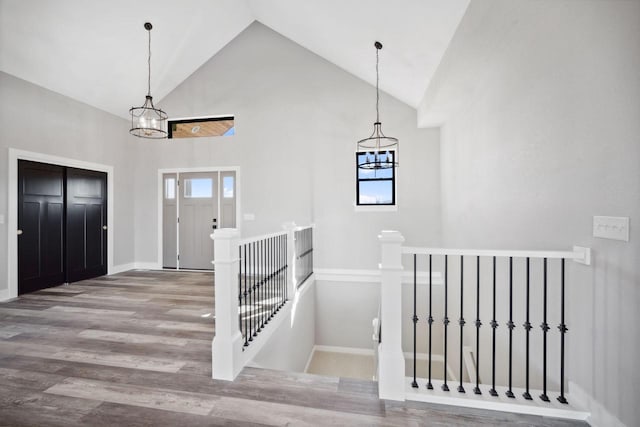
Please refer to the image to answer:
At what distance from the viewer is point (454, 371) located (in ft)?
14.0

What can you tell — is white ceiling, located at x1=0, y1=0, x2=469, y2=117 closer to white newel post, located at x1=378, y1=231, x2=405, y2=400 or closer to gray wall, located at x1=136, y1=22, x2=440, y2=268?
gray wall, located at x1=136, y1=22, x2=440, y2=268

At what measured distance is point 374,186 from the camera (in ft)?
17.1

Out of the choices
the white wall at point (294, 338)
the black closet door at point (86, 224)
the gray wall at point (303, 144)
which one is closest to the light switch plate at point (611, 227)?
the white wall at point (294, 338)

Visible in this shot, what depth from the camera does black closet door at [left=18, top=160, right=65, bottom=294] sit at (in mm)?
4033

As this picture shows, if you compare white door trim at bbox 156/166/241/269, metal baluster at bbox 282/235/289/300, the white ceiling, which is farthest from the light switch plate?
white door trim at bbox 156/166/241/269

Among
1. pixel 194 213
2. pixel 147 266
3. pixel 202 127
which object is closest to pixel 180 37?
pixel 202 127

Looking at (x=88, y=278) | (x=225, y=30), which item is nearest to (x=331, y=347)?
(x=88, y=278)

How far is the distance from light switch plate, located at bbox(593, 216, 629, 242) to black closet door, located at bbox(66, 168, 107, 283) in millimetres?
6231

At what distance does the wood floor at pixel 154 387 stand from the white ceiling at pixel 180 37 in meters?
3.05

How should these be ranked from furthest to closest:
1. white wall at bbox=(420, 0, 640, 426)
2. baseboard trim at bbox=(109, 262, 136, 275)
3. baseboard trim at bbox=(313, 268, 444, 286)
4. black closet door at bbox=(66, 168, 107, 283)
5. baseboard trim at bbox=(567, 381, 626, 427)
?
baseboard trim at bbox=(109, 262, 136, 275) < baseboard trim at bbox=(313, 268, 444, 286) < black closet door at bbox=(66, 168, 107, 283) < baseboard trim at bbox=(567, 381, 626, 427) < white wall at bbox=(420, 0, 640, 426)

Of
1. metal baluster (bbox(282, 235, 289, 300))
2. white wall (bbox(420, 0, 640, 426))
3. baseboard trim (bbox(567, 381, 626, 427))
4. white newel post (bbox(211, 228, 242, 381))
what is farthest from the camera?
metal baluster (bbox(282, 235, 289, 300))

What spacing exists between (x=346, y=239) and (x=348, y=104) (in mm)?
2375

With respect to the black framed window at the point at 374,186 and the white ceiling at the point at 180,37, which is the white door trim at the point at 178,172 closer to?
the white ceiling at the point at 180,37

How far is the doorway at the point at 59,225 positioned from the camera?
13.4 ft
